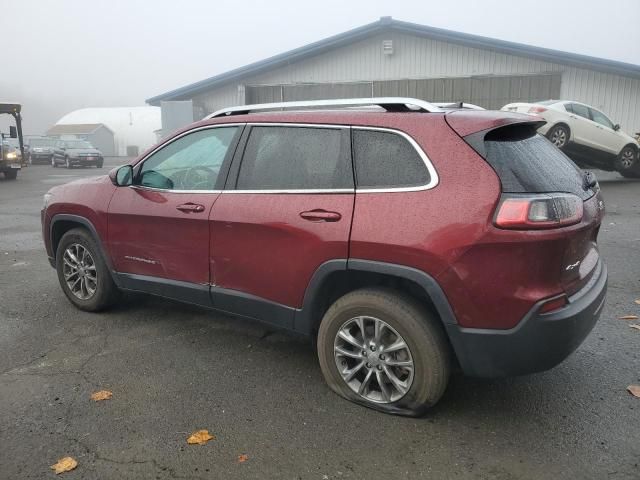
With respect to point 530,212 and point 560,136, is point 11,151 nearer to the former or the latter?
point 560,136

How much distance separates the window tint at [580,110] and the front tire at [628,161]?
1.65 metres

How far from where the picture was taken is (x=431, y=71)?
20156 mm

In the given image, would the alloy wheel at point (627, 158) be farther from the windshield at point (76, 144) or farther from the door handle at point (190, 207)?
the windshield at point (76, 144)

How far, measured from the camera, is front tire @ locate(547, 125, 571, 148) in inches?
524

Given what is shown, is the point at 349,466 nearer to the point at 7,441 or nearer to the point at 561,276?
the point at 561,276

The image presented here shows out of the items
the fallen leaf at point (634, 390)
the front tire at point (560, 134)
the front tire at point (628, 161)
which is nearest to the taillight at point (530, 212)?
the fallen leaf at point (634, 390)


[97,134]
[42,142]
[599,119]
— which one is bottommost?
[42,142]

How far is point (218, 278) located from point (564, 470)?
7.53 ft

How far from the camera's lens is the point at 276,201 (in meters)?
3.29

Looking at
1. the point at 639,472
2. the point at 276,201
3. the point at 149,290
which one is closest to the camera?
the point at 639,472

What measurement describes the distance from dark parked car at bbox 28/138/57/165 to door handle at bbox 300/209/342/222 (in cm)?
3352

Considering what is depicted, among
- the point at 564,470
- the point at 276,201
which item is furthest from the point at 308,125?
the point at 564,470

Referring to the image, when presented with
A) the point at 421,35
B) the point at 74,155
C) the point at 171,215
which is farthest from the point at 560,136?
the point at 74,155

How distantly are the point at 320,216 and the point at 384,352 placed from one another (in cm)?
84
